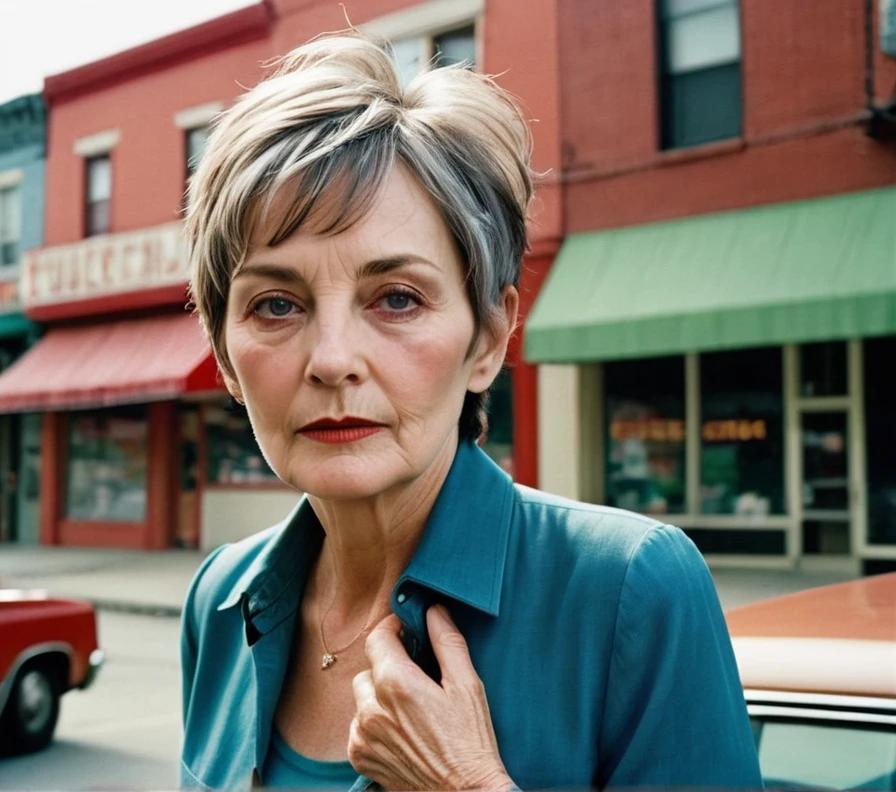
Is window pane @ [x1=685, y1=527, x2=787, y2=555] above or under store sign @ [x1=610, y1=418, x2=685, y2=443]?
under

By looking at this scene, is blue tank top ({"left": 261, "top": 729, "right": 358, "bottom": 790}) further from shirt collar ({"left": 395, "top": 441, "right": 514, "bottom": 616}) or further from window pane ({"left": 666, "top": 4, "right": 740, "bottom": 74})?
window pane ({"left": 666, "top": 4, "right": 740, "bottom": 74})

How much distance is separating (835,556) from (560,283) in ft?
13.5

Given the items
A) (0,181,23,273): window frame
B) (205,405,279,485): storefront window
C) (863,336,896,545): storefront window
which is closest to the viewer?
(863,336,896,545): storefront window

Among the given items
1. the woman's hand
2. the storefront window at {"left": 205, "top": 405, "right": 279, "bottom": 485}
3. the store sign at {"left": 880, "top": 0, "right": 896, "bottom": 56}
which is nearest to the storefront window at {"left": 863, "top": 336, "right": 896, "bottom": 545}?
the store sign at {"left": 880, "top": 0, "right": 896, "bottom": 56}

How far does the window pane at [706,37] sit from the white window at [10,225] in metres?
12.4

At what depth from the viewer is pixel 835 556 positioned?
1150 cm

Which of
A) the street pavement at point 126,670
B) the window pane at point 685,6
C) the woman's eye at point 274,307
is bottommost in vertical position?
the street pavement at point 126,670

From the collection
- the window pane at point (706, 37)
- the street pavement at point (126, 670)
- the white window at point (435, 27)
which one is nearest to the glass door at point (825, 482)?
the street pavement at point (126, 670)

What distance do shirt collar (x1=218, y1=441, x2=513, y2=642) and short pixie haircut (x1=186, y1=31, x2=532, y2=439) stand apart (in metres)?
0.22

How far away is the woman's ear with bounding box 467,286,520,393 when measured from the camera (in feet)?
4.67

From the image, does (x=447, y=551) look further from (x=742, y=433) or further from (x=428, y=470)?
(x=742, y=433)

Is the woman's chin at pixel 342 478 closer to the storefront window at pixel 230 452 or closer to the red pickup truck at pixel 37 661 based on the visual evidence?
the red pickup truck at pixel 37 661

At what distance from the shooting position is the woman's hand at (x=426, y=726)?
46.9 inches

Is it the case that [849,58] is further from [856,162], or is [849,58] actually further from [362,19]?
[362,19]
